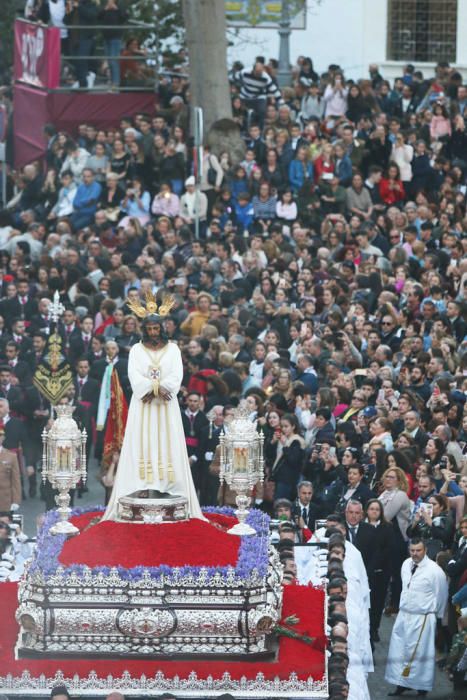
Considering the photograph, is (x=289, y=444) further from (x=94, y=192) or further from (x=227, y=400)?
(x=94, y=192)

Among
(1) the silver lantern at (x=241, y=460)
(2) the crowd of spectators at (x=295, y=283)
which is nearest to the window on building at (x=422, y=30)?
(2) the crowd of spectators at (x=295, y=283)

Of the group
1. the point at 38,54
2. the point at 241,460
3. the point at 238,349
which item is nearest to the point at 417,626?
the point at 241,460

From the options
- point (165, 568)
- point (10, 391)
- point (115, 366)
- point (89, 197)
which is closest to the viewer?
point (165, 568)

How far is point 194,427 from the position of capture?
26.1 meters

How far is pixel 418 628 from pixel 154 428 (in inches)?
132

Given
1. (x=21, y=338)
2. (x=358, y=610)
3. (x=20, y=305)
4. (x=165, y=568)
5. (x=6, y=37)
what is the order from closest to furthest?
(x=165, y=568) < (x=358, y=610) < (x=21, y=338) < (x=20, y=305) < (x=6, y=37)

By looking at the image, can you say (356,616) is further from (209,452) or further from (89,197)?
(89,197)

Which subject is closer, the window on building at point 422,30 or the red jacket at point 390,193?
the red jacket at point 390,193

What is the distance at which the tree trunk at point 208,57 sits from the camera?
124 ft

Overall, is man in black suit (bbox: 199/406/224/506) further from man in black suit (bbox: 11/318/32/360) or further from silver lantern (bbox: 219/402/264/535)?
silver lantern (bbox: 219/402/264/535)

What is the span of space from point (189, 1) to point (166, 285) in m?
8.06

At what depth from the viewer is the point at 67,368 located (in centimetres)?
2745

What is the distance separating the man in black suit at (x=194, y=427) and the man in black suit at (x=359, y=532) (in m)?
3.58

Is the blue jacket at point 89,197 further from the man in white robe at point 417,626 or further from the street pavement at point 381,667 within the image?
the man in white robe at point 417,626
